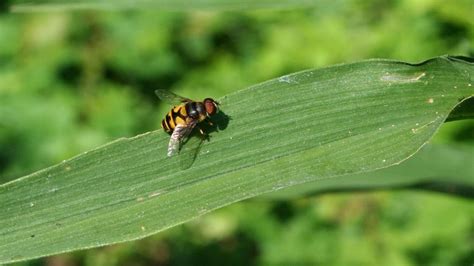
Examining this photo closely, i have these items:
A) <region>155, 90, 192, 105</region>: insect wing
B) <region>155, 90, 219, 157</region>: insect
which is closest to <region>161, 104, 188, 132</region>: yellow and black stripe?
<region>155, 90, 219, 157</region>: insect

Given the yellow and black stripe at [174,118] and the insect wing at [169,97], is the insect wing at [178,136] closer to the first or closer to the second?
the yellow and black stripe at [174,118]

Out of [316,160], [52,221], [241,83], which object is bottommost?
[241,83]

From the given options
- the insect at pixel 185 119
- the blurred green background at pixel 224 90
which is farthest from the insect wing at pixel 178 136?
the blurred green background at pixel 224 90

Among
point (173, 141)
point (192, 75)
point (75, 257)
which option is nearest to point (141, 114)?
point (192, 75)

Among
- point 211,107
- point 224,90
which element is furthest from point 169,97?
point 224,90

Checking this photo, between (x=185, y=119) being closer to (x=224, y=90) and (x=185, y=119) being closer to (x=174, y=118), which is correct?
(x=174, y=118)

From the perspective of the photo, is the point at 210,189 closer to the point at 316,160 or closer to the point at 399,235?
the point at 316,160

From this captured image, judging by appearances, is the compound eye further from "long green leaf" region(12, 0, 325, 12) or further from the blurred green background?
the blurred green background

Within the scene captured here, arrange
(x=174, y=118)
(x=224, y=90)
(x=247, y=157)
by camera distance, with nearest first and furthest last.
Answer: (x=247, y=157) < (x=174, y=118) < (x=224, y=90)
